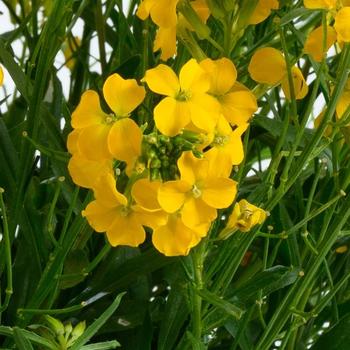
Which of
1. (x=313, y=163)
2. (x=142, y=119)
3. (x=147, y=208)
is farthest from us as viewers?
(x=313, y=163)

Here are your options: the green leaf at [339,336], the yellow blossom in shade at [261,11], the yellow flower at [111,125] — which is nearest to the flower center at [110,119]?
the yellow flower at [111,125]

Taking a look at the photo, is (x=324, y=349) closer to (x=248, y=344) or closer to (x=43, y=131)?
(x=248, y=344)

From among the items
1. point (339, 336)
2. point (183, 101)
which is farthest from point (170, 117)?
point (339, 336)

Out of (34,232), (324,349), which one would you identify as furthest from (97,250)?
(324,349)

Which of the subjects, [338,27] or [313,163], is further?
[313,163]

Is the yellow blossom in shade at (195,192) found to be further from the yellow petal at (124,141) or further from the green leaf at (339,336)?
the green leaf at (339,336)

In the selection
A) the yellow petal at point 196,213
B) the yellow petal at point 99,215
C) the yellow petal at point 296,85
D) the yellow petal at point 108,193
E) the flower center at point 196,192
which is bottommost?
the yellow petal at point 196,213

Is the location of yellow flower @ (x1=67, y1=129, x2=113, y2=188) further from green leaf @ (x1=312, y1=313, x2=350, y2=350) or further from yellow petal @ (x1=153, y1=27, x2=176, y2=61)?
green leaf @ (x1=312, y1=313, x2=350, y2=350)
